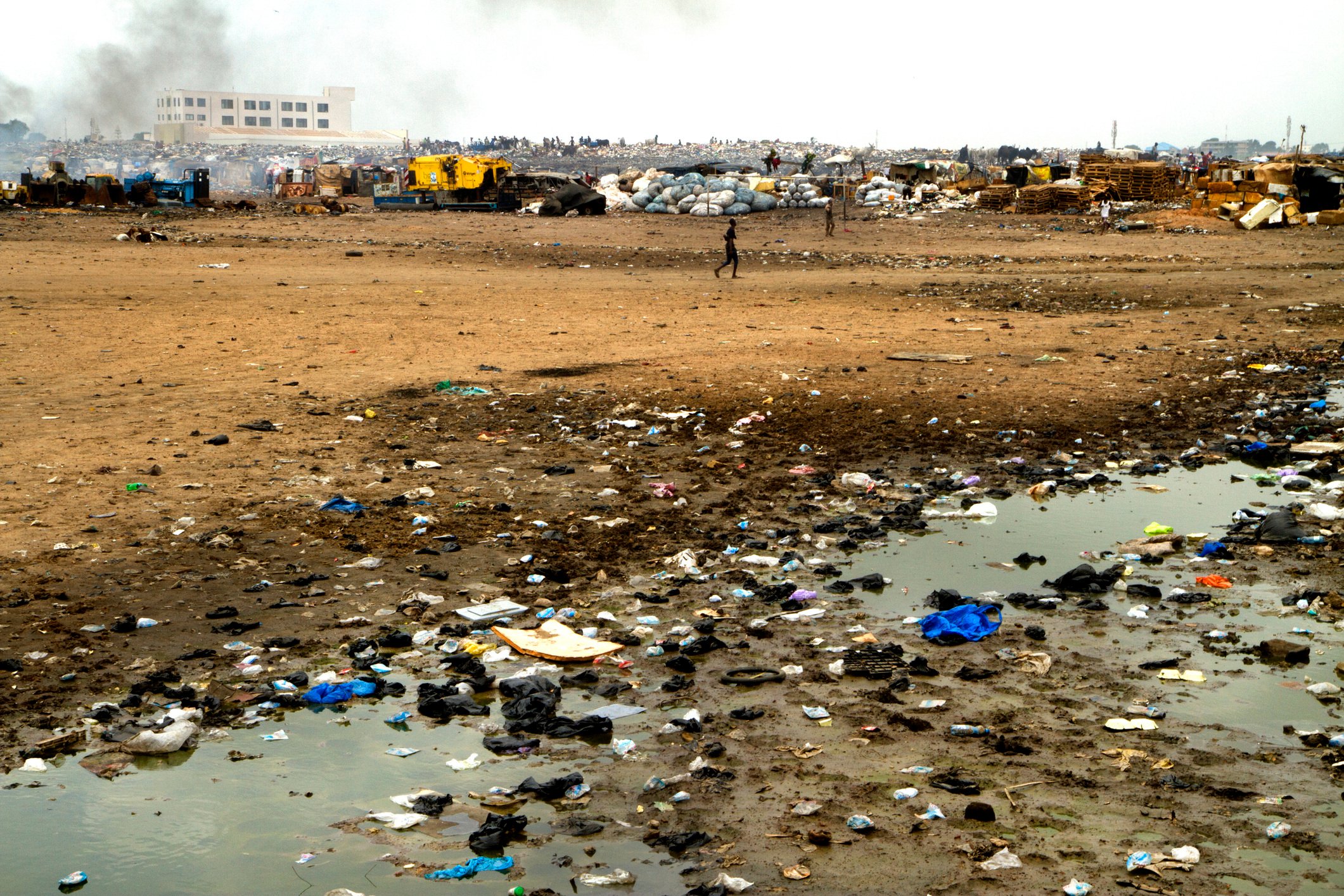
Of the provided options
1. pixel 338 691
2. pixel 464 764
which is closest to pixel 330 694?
pixel 338 691

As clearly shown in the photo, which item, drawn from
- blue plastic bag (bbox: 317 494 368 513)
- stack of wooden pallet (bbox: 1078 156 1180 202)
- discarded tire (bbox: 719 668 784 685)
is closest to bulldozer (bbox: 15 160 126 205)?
stack of wooden pallet (bbox: 1078 156 1180 202)

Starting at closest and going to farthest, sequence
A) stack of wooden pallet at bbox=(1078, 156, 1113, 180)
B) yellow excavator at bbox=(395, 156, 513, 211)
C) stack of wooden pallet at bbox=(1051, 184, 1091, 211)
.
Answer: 1. stack of wooden pallet at bbox=(1051, 184, 1091, 211)
2. stack of wooden pallet at bbox=(1078, 156, 1113, 180)
3. yellow excavator at bbox=(395, 156, 513, 211)

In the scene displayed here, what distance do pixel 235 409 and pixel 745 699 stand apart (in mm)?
5814

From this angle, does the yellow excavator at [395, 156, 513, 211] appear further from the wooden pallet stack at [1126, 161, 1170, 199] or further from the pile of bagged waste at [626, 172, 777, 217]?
the wooden pallet stack at [1126, 161, 1170, 199]

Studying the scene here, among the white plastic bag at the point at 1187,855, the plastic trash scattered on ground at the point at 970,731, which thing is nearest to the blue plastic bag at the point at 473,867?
the plastic trash scattered on ground at the point at 970,731

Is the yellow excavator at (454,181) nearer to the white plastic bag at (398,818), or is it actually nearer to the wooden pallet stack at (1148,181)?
the wooden pallet stack at (1148,181)

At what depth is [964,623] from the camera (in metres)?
5.16

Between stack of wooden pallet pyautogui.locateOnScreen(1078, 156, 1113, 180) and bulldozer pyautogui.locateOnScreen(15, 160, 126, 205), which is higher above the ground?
stack of wooden pallet pyautogui.locateOnScreen(1078, 156, 1113, 180)

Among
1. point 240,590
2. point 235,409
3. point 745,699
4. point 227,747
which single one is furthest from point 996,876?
point 235,409

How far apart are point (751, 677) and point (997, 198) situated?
98.7 feet

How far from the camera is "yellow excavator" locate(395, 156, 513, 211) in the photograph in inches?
1421

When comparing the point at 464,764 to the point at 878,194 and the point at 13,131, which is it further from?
the point at 13,131

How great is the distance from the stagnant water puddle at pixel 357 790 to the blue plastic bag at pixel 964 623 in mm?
212

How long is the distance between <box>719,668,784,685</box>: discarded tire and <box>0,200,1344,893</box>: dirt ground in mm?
63
